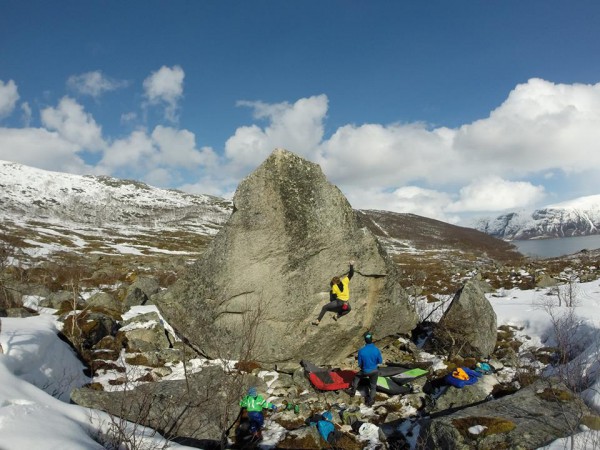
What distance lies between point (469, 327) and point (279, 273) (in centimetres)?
747

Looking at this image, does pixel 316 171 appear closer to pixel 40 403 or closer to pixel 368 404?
pixel 368 404

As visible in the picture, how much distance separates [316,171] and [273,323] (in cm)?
558

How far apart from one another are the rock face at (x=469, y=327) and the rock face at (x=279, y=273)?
11.5 ft

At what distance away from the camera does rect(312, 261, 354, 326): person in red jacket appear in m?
12.2

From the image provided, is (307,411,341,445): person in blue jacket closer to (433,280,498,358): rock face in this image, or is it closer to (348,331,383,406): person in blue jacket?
(348,331,383,406): person in blue jacket

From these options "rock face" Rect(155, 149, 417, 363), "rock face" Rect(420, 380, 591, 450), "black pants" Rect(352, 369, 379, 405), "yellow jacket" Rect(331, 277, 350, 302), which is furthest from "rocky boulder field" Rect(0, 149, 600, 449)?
"rock face" Rect(420, 380, 591, 450)

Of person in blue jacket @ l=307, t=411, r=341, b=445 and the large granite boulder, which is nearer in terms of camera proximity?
the large granite boulder

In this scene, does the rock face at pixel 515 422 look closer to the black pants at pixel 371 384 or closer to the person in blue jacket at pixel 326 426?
the person in blue jacket at pixel 326 426

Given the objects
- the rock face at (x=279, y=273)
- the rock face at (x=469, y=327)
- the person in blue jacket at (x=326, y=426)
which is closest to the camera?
the person in blue jacket at (x=326, y=426)

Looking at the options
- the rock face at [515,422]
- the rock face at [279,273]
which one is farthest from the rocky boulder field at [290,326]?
the rock face at [515,422]

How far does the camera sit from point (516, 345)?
14352 mm

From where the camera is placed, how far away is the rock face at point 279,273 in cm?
1252

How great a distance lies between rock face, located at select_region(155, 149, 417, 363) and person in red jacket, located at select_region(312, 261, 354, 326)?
239mm

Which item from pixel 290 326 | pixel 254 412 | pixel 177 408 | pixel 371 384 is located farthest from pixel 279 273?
pixel 177 408
